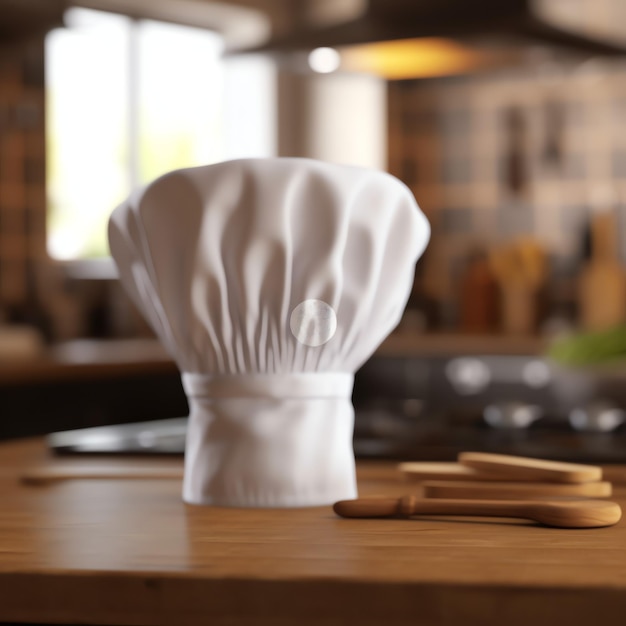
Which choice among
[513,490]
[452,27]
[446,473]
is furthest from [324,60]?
[513,490]

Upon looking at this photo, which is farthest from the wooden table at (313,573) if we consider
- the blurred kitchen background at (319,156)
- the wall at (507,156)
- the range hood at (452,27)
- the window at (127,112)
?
the wall at (507,156)

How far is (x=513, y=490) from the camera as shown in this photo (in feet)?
3.12

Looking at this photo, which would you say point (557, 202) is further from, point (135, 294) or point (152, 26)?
point (135, 294)

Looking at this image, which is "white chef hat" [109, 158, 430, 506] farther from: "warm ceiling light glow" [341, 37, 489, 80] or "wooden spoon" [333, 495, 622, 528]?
"warm ceiling light glow" [341, 37, 489, 80]

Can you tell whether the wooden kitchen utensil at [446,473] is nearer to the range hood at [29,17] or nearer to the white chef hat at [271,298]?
the white chef hat at [271,298]

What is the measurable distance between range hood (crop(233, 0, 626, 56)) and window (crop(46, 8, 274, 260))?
71.3 inches

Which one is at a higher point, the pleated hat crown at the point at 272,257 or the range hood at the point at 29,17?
the range hood at the point at 29,17

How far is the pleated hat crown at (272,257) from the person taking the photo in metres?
0.91

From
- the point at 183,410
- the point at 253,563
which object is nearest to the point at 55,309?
the point at 183,410

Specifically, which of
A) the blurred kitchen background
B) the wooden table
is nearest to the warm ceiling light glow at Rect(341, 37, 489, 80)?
the blurred kitchen background

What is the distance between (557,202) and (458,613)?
4.31 metres

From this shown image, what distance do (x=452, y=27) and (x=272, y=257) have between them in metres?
1.70

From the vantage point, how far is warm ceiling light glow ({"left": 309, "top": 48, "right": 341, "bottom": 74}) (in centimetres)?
271

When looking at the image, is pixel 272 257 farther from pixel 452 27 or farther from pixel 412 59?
pixel 412 59
